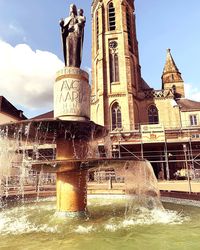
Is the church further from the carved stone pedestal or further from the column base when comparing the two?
the column base

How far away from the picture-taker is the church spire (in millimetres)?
48697

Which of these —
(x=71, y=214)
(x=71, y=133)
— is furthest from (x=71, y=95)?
(x=71, y=214)

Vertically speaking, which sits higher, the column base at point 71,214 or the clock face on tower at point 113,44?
the clock face on tower at point 113,44

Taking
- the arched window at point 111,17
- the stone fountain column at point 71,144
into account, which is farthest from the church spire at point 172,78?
the stone fountain column at point 71,144

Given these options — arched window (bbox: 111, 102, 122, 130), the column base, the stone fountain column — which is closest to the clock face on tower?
arched window (bbox: 111, 102, 122, 130)

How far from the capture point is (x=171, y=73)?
50.8 metres

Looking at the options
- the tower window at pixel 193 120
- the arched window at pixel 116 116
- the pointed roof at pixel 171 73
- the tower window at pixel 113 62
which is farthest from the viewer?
the pointed roof at pixel 171 73

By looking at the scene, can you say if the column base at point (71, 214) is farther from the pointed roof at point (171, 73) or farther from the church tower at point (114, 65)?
the pointed roof at point (171, 73)

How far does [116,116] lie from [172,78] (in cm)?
2144

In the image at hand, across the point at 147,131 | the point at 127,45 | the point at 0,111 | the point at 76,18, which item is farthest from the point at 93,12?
the point at 76,18

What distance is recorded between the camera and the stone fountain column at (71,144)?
7938 millimetres

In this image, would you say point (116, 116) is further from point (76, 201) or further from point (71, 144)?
point (76, 201)

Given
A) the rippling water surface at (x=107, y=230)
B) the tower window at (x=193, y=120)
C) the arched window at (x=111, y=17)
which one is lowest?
the rippling water surface at (x=107, y=230)

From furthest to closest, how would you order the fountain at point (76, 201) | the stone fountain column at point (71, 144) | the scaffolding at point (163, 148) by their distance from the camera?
the scaffolding at point (163, 148)
the stone fountain column at point (71, 144)
the fountain at point (76, 201)
